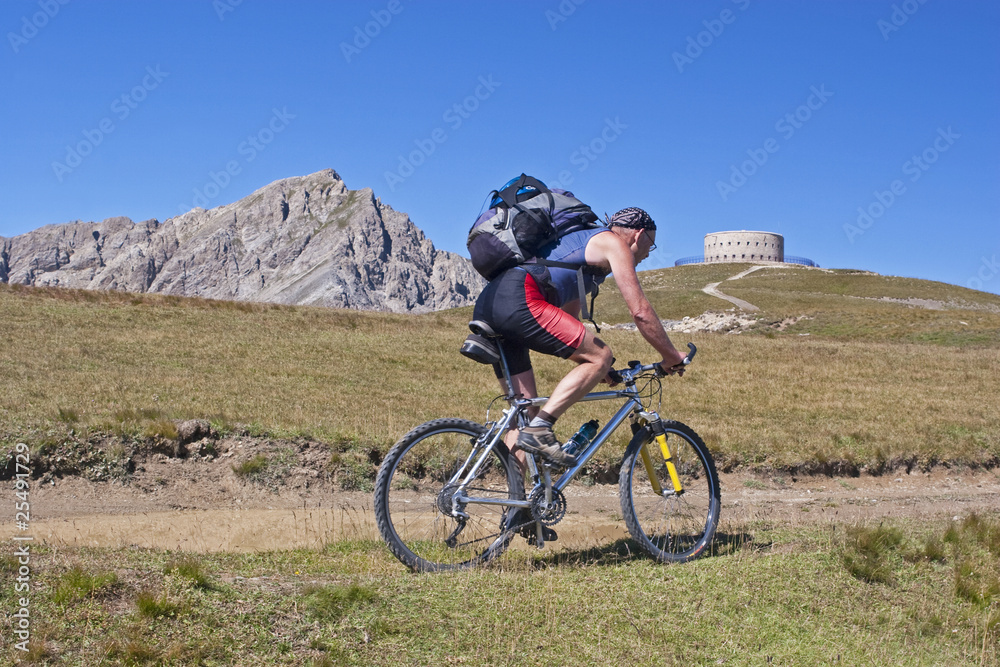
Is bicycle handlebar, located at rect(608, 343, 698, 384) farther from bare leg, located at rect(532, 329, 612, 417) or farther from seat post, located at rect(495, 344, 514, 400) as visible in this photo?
seat post, located at rect(495, 344, 514, 400)

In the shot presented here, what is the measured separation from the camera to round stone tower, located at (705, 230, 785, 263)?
183 meters

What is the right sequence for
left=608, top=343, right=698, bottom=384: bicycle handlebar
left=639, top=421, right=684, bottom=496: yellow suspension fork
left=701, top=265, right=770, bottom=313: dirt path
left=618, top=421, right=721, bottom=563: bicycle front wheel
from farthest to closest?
left=701, top=265, right=770, bottom=313: dirt path, left=639, top=421, right=684, bottom=496: yellow suspension fork, left=608, top=343, right=698, bottom=384: bicycle handlebar, left=618, top=421, right=721, bottom=563: bicycle front wheel

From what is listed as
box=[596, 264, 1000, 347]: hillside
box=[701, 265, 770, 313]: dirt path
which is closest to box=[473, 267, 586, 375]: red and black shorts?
box=[596, 264, 1000, 347]: hillside

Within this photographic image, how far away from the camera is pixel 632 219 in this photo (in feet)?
18.6

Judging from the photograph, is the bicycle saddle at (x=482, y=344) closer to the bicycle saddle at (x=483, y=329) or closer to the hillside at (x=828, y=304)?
the bicycle saddle at (x=483, y=329)

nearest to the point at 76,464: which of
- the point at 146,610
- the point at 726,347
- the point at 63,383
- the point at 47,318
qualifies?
the point at 63,383

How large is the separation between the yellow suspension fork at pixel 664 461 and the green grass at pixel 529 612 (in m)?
0.77

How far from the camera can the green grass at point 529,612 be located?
371cm

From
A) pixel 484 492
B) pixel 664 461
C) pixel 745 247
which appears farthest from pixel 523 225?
pixel 745 247

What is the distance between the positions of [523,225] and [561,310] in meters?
0.66

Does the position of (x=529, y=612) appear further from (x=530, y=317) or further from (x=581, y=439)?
(x=530, y=317)

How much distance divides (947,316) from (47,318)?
48467 mm

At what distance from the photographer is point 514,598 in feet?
14.5

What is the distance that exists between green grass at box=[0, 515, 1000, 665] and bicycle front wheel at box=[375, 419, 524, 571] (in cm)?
26
